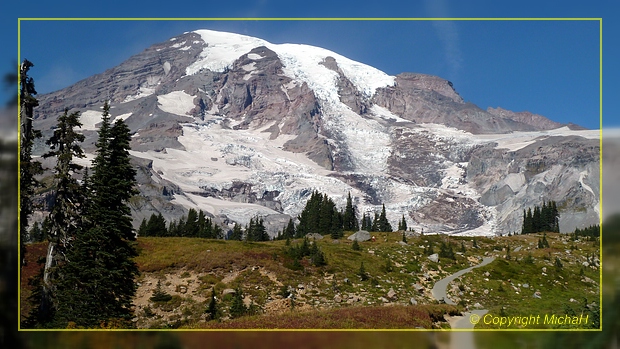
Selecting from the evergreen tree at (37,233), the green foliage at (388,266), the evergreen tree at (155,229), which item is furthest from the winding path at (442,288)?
the evergreen tree at (37,233)

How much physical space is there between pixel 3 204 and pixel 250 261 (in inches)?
956

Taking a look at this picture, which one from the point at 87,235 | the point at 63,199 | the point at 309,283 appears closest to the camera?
the point at 87,235

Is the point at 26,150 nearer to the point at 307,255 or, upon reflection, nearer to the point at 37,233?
the point at 307,255

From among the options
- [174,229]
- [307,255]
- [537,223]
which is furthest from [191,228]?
[537,223]

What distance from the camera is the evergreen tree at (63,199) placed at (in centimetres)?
2183

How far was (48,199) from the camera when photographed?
2333cm

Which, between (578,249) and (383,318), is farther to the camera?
(578,249)

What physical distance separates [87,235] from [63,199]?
88.7 inches

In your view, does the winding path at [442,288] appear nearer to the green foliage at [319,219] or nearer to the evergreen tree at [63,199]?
the evergreen tree at [63,199]

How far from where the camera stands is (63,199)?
22.1 metres

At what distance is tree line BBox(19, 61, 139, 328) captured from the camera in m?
20.3

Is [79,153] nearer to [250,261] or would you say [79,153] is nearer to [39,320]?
[39,320]

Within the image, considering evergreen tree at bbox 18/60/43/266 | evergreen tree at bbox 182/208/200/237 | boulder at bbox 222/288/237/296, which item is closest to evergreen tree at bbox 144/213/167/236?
evergreen tree at bbox 182/208/200/237

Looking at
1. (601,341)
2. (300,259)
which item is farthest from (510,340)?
(300,259)
